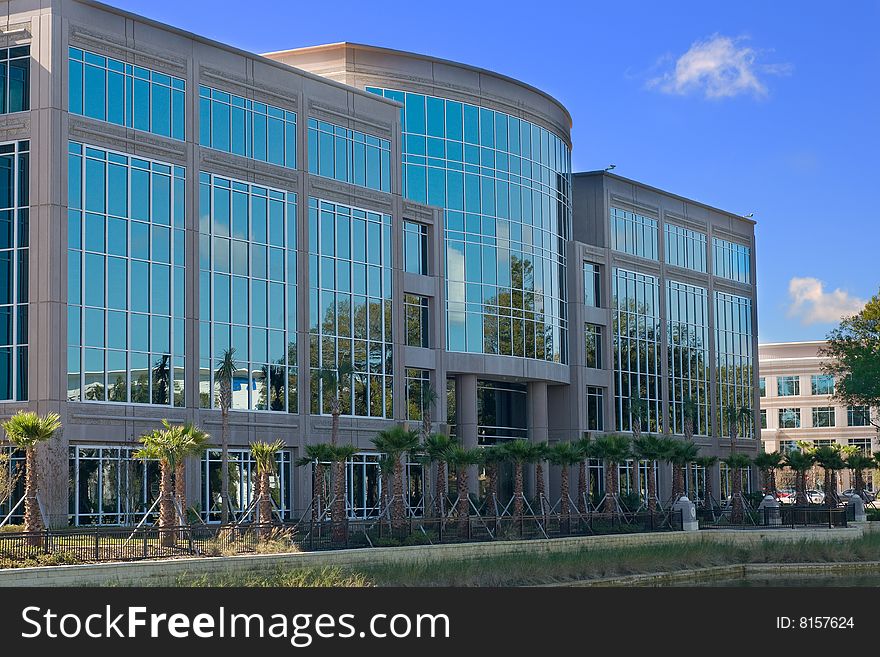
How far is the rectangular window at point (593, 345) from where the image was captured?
257ft

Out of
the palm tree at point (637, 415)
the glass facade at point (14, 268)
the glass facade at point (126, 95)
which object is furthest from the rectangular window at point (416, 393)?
the glass facade at point (14, 268)

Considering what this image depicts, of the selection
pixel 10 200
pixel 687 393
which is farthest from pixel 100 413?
pixel 687 393

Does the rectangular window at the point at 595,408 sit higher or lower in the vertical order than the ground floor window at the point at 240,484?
higher

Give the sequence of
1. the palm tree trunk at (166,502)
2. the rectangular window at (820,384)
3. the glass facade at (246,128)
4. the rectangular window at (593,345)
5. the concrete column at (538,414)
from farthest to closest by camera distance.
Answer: the rectangular window at (820,384) → the rectangular window at (593,345) → the concrete column at (538,414) → the glass facade at (246,128) → the palm tree trunk at (166,502)

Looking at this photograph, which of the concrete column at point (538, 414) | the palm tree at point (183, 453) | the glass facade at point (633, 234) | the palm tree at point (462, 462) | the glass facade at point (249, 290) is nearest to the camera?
the palm tree at point (183, 453)

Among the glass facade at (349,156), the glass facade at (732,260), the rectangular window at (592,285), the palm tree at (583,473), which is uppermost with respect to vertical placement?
the glass facade at (349,156)

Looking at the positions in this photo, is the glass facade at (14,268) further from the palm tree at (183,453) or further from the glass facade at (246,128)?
the palm tree at (183,453)

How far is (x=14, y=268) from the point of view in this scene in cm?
4722

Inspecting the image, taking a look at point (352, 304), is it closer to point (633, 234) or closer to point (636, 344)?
point (636, 344)

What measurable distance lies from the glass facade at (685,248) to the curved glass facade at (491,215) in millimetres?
16368

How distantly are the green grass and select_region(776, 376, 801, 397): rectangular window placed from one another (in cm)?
8506

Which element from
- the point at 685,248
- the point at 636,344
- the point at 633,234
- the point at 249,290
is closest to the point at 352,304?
the point at 249,290

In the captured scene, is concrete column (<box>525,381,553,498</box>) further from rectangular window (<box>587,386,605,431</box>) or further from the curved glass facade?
rectangular window (<box>587,386,605,431</box>)
